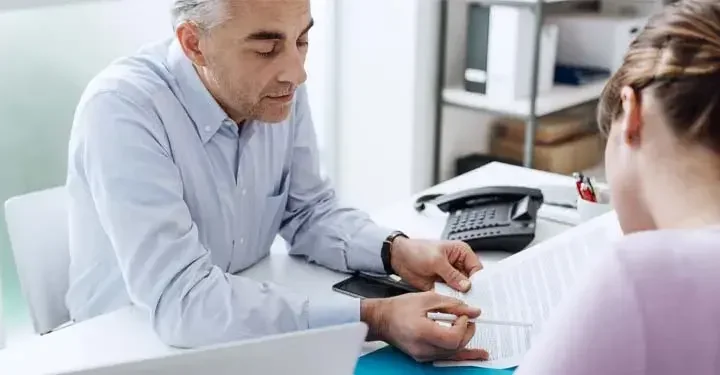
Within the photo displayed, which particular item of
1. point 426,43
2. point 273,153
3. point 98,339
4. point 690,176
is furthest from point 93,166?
point 426,43

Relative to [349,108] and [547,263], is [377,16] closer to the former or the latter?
[349,108]

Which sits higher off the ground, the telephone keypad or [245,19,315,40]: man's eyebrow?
[245,19,315,40]: man's eyebrow

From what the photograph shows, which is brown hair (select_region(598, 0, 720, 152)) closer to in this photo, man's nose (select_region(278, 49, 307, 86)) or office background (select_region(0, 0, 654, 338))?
man's nose (select_region(278, 49, 307, 86))

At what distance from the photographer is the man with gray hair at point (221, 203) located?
4.39 feet

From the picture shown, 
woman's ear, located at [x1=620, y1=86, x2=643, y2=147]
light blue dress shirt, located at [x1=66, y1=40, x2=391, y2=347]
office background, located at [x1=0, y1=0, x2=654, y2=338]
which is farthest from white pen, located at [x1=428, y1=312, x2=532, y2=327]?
office background, located at [x1=0, y1=0, x2=654, y2=338]

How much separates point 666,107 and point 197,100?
0.84 meters

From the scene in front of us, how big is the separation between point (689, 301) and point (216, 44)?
907mm

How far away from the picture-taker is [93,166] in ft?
4.59

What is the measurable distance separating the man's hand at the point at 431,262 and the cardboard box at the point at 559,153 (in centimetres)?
155

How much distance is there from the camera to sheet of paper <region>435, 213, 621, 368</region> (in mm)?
1305

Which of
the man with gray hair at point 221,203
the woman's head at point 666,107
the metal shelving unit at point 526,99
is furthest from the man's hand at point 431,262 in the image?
the metal shelving unit at point 526,99

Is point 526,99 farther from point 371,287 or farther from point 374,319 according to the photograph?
point 374,319

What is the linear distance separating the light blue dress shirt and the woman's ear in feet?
1.75

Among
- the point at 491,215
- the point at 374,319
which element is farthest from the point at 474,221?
the point at 374,319
